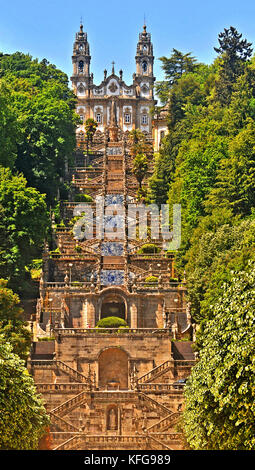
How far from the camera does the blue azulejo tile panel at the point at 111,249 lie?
2859 inches

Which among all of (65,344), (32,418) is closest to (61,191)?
(65,344)

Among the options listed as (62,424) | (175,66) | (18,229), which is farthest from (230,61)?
(62,424)

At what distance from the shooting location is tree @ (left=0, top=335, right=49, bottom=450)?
114 feet

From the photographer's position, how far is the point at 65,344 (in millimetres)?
55594

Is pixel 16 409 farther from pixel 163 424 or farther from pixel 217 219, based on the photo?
pixel 217 219

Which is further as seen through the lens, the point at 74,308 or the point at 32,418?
the point at 74,308

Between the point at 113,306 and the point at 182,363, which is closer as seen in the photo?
the point at 182,363

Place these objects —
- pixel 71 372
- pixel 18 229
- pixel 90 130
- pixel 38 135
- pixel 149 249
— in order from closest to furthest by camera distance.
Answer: pixel 71 372 → pixel 18 229 → pixel 149 249 → pixel 38 135 → pixel 90 130

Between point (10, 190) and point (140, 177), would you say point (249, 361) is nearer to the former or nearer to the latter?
point (10, 190)

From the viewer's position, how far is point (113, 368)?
56125mm

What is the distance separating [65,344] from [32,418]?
1749cm

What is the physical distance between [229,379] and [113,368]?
932 inches

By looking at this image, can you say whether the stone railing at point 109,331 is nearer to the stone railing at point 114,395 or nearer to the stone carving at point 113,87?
the stone railing at point 114,395

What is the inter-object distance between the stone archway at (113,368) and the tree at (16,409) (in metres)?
16.9
